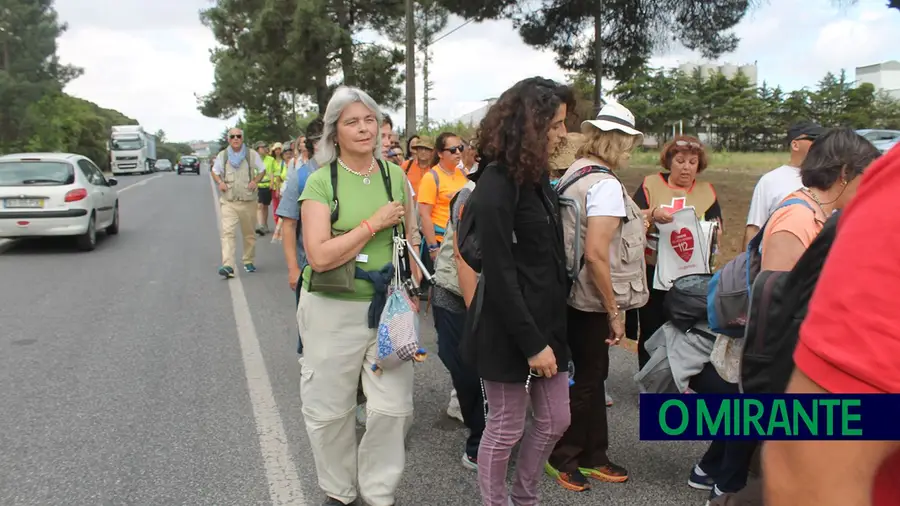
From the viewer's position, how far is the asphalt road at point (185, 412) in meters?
3.33

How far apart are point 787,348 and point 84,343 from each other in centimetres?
600

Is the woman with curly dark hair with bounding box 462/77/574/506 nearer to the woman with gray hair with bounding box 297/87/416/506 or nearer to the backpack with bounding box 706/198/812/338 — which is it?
the woman with gray hair with bounding box 297/87/416/506

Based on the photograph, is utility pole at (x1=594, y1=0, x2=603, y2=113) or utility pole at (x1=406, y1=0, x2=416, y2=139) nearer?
utility pole at (x1=594, y1=0, x2=603, y2=113)

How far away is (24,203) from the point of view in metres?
10.6

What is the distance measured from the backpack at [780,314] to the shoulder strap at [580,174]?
5.63ft

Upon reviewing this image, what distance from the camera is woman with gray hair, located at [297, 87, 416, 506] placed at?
2.89m

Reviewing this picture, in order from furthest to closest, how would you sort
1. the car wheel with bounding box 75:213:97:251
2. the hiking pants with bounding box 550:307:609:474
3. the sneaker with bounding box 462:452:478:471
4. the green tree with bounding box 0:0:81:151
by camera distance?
the green tree with bounding box 0:0:81:151
the car wheel with bounding box 75:213:97:251
the sneaker with bounding box 462:452:478:471
the hiking pants with bounding box 550:307:609:474

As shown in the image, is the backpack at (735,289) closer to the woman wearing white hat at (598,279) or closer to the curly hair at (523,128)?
the woman wearing white hat at (598,279)

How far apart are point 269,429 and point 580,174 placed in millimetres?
2340

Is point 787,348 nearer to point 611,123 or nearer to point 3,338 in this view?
point 611,123

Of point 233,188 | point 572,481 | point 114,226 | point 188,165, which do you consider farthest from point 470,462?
point 188,165

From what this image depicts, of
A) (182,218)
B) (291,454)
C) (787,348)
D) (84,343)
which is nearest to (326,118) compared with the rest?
(291,454)

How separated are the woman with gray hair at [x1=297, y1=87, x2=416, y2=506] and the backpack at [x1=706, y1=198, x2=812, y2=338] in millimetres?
1302

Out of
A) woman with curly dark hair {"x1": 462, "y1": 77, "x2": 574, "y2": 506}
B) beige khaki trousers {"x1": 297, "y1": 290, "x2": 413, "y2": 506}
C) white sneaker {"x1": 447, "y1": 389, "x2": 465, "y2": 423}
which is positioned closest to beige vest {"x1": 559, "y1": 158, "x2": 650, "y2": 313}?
woman with curly dark hair {"x1": 462, "y1": 77, "x2": 574, "y2": 506}
